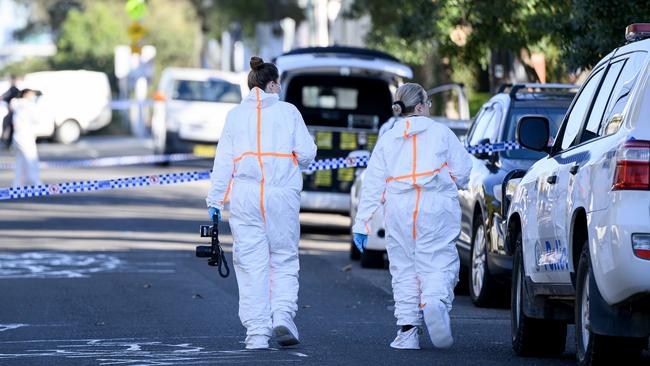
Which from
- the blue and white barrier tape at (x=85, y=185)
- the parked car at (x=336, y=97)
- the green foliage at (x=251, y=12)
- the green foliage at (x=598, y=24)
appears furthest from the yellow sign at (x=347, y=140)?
the green foliage at (x=251, y=12)

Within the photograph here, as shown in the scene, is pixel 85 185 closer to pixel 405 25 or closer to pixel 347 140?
pixel 347 140

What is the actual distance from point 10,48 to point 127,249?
95.4 metres

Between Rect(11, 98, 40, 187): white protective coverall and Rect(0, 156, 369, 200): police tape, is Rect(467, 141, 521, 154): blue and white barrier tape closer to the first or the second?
Rect(0, 156, 369, 200): police tape

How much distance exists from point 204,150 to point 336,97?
14399 millimetres

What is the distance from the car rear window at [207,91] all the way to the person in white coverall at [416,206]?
26.4 m

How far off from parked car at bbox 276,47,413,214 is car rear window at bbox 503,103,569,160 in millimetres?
5903

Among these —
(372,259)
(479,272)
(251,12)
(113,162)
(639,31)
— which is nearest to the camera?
(639,31)

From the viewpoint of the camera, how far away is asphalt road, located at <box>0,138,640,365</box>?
9609 mm

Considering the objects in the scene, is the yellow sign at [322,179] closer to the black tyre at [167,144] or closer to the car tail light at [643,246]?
the car tail light at [643,246]

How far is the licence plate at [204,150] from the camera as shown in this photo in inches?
1409

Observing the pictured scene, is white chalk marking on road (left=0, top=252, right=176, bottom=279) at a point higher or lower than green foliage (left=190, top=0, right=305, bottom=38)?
lower

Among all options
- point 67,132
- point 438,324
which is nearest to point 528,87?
point 438,324

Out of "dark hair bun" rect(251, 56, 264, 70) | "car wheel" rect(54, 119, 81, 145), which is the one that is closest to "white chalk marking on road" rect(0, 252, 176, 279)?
"dark hair bun" rect(251, 56, 264, 70)

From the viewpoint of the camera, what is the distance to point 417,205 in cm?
995
